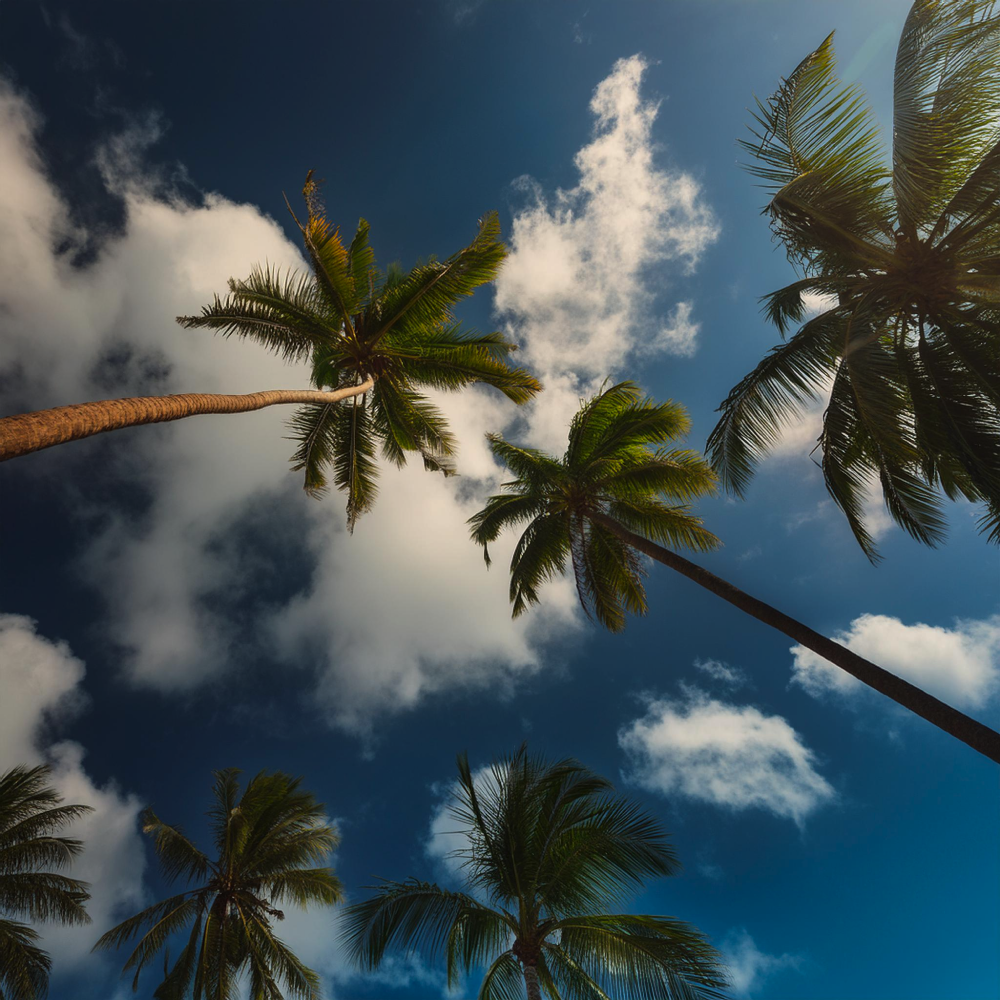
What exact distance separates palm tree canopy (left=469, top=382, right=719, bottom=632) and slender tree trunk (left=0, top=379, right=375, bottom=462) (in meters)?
7.18

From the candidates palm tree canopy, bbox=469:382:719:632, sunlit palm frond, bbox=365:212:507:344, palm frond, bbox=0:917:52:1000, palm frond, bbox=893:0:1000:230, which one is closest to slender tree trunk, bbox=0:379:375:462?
sunlit palm frond, bbox=365:212:507:344

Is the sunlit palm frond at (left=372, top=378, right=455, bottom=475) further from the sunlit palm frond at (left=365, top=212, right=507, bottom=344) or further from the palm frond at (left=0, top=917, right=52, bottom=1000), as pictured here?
the palm frond at (left=0, top=917, right=52, bottom=1000)

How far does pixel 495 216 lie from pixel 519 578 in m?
8.31

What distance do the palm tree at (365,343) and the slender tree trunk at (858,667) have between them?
579cm

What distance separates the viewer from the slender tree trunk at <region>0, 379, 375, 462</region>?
428 cm

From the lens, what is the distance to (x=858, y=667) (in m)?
6.72

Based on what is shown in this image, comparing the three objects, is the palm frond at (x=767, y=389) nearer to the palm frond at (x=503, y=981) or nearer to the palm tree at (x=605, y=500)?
the palm tree at (x=605, y=500)

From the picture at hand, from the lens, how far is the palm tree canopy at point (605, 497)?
39.6ft

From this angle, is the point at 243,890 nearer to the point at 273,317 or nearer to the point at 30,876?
the point at 30,876

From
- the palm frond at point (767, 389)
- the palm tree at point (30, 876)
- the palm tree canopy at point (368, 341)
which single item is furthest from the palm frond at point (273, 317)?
the palm tree at point (30, 876)

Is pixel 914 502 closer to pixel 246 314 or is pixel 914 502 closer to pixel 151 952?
pixel 246 314

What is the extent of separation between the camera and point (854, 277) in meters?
7.98

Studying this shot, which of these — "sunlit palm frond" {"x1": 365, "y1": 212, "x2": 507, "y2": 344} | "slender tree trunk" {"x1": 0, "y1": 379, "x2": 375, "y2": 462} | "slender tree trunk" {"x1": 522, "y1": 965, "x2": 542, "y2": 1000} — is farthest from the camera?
"sunlit palm frond" {"x1": 365, "y1": 212, "x2": 507, "y2": 344}

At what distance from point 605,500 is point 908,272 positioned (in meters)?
7.18
